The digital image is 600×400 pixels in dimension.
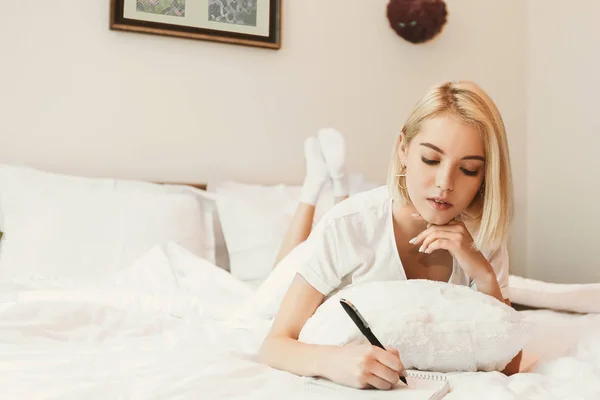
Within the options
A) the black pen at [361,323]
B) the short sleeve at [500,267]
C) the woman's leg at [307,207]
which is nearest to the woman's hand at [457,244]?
the short sleeve at [500,267]

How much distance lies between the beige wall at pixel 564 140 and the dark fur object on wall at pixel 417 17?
0.55 metres

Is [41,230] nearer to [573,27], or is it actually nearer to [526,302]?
[526,302]

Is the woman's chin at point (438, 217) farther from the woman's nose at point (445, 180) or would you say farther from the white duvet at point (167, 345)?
the white duvet at point (167, 345)

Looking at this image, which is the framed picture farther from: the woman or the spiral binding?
the spiral binding

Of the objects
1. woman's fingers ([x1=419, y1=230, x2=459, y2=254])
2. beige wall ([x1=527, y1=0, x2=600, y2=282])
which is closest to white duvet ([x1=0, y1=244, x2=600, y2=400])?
woman's fingers ([x1=419, y1=230, x2=459, y2=254])

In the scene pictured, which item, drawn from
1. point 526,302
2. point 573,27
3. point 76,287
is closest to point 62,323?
point 76,287

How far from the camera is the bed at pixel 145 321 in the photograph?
0.91 meters

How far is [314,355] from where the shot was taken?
97 centimetres

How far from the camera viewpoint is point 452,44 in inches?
112

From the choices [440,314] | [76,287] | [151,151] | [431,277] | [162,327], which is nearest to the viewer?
[440,314]

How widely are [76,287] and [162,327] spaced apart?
401 millimetres

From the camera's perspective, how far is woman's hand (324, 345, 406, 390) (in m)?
0.89

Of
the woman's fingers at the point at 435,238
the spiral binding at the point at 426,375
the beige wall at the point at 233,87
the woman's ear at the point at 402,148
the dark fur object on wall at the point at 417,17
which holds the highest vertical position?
the dark fur object on wall at the point at 417,17

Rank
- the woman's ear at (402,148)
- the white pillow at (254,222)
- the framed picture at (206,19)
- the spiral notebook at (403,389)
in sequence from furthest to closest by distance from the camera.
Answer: the framed picture at (206,19) → the white pillow at (254,222) → the woman's ear at (402,148) → the spiral notebook at (403,389)
